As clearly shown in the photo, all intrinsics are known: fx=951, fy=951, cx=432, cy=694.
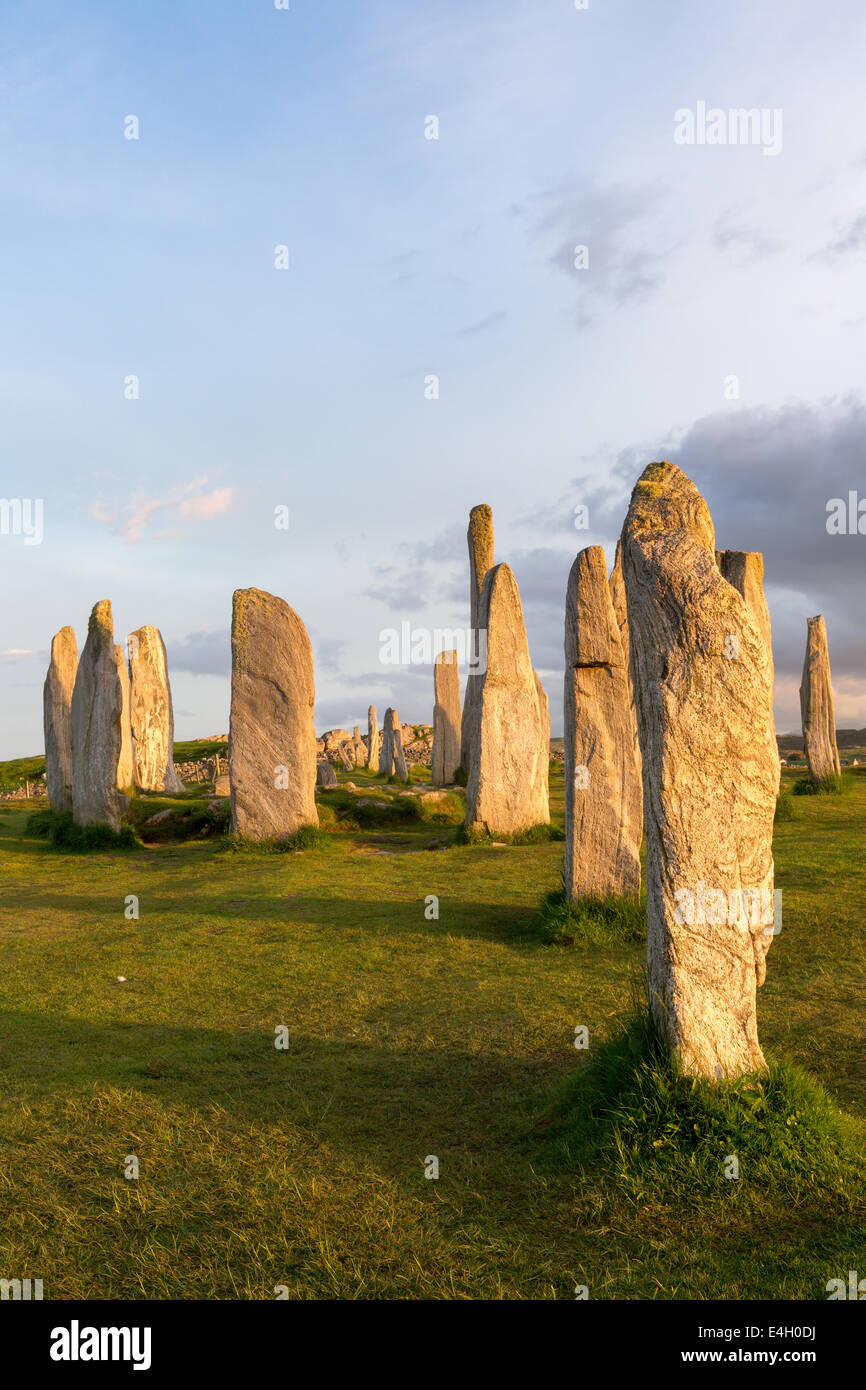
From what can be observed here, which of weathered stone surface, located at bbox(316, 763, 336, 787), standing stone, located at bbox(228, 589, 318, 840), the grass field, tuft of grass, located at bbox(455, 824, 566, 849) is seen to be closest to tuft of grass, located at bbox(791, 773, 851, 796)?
tuft of grass, located at bbox(455, 824, 566, 849)

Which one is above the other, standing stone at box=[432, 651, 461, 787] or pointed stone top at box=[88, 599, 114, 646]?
pointed stone top at box=[88, 599, 114, 646]

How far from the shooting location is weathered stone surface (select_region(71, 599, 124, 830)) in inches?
652

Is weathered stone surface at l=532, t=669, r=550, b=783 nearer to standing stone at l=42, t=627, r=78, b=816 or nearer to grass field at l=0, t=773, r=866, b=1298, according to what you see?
grass field at l=0, t=773, r=866, b=1298

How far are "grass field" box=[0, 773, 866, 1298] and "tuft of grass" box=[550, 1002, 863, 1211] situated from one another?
2cm

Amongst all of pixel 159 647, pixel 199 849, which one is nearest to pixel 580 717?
pixel 199 849

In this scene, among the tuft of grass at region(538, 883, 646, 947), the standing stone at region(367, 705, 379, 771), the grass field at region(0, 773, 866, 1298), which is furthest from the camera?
the standing stone at region(367, 705, 379, 771)

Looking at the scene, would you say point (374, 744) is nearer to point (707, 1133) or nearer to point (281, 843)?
point (281, 843)

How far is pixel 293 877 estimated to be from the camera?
42.0ft

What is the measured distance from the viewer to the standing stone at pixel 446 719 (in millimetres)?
25875

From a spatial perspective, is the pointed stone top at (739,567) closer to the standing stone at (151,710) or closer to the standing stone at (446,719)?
the standing stone at (446,719)

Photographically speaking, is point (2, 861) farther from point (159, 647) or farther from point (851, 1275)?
point (851, 1275)

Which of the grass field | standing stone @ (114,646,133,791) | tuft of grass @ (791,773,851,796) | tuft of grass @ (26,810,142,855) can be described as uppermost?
standing stone @ (114,646,133,791)

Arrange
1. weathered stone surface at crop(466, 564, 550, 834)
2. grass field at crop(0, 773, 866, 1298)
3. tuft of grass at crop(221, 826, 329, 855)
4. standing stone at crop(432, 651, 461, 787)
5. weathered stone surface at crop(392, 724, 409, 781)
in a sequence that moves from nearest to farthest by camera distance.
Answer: grass field at crop(0, 773, 866, 1298)
weathered stone surface at crop(466, 564, 550, 834)
tuft of grass at crop(221, 826, 329, 855)
standing stone at crop(432, 651, 461, 787)
weathered stone surface at crop(392, 724, 409, 781)

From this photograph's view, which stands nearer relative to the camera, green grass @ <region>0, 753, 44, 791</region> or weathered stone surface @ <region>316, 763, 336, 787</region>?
weathered stone surface @ <region>316, 763, 336, 787</region>
